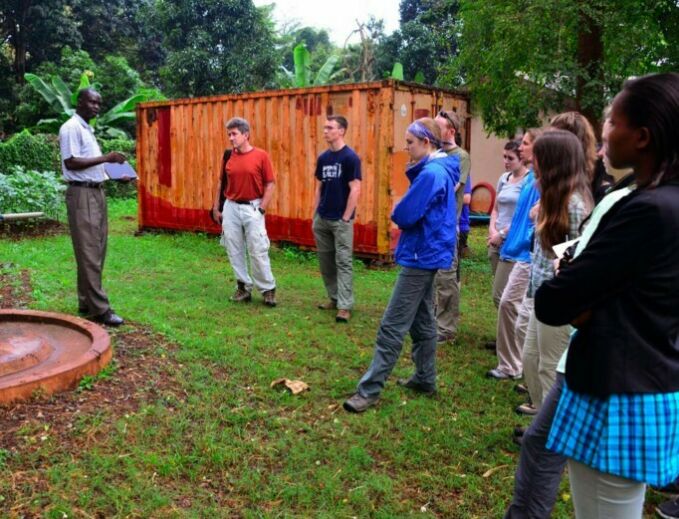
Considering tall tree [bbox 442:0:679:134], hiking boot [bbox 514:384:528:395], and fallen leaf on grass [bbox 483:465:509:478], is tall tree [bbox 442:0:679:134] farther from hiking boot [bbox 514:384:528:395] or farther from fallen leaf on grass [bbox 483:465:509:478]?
fallen leaf on grass [bbox 483:465:509:478]

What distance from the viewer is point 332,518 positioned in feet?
10.0

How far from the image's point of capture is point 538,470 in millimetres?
2646

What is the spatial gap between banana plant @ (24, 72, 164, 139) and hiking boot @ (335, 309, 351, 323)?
49.2ft

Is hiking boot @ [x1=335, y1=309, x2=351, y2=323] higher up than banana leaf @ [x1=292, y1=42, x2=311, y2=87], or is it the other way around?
banana leaf @ [x1=292, y1=42, x2=311, y2=87]

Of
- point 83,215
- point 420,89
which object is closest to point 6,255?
point 83,215

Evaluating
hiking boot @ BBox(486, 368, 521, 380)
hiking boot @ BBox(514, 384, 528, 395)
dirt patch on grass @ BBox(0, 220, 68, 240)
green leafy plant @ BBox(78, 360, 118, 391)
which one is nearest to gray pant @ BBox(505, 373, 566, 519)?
hiking boot @ BBox(514, 384, 528, 395)

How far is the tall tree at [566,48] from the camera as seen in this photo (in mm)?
7723

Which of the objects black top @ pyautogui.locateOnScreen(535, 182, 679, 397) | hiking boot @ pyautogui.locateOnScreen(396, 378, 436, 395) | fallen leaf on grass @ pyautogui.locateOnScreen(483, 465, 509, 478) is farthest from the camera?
hiking boot @ pyautogui.locateOnScreen(396, 378, 436, 395)

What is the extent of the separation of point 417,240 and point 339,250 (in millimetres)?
2497

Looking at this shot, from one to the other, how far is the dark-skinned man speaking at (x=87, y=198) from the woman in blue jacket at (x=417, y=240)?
271 cm

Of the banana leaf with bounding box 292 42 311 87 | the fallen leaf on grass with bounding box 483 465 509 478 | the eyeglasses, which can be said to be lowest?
the fallen leaf on grass with bounding box 483 465 509 478

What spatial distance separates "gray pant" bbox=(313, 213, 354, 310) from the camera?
21.7 feet

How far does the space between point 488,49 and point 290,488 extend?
25.6 feet

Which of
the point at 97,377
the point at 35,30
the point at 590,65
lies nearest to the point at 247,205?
the point at 97,377
